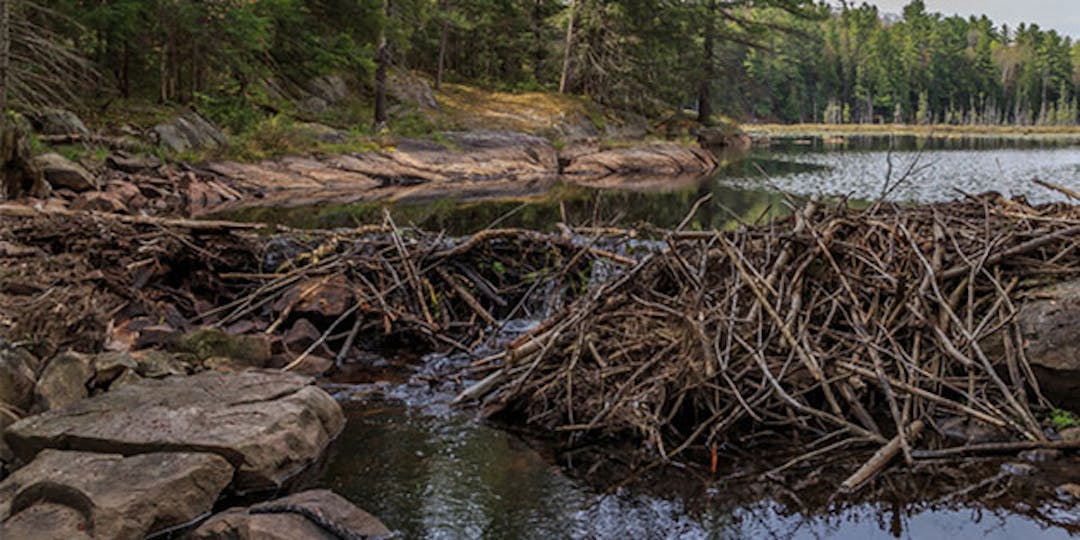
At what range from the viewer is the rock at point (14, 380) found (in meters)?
6.49

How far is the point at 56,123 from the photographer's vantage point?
70.6ft

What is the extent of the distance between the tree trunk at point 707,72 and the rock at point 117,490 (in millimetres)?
51890

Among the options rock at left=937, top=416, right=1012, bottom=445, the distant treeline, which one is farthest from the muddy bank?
the distant treeline

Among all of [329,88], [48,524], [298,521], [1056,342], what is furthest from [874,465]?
[329,88]

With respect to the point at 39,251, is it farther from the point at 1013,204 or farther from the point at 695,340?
the point at 1013,204

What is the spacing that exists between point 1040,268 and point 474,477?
16.0 ft

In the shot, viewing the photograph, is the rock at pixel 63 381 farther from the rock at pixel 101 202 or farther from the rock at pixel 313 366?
the rock at pixel 101 202

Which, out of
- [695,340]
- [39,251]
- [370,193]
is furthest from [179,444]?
[370,193]

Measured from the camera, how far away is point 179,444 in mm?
5711

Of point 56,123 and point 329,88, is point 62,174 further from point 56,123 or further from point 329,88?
point 329,88

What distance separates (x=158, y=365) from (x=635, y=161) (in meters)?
31.7

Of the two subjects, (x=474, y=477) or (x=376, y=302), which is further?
(x=376, y=302)

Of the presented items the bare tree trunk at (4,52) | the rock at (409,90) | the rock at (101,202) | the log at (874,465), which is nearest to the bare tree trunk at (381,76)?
the rock at (409,90)

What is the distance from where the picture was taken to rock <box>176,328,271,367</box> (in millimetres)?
8492
